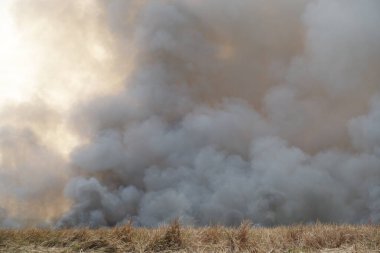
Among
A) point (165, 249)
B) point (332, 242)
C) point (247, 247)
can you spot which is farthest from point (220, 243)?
point (332, 242)

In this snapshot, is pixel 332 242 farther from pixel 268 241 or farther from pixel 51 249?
pixel 51 249

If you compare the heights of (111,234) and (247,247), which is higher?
(111,234)

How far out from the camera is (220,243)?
42.9ft

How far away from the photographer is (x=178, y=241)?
12797 mm

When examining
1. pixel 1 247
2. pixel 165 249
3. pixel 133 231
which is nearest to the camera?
pixel 1 247

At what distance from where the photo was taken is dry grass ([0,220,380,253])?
39.9ft

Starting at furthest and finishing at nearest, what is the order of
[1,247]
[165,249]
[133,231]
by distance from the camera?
1. [133,231]
2. [165,249]
3. [1,247]

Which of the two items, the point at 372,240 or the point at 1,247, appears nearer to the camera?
the point at 1,247

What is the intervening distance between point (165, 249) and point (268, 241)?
3.41 meters

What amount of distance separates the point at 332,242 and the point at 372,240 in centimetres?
170

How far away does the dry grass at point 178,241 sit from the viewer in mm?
12164

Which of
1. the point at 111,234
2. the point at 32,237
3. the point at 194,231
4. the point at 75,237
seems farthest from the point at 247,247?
the point at 32,237

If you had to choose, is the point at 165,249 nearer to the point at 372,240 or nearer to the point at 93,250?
the point at 93,250

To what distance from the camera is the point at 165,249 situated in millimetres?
12445
